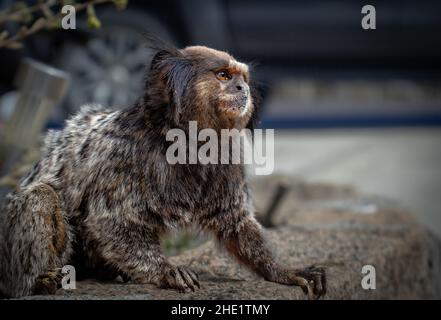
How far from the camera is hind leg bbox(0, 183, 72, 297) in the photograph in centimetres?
341

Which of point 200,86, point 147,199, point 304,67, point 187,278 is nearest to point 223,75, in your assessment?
point 200,86

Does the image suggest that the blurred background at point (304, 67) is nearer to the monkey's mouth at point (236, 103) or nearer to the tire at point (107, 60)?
the tire at point (107, 60)

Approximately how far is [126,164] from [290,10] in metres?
4.53

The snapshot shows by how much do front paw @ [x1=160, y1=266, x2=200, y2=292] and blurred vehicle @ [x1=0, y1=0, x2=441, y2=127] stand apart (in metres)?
2.54

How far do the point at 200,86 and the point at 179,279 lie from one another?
2.60ft

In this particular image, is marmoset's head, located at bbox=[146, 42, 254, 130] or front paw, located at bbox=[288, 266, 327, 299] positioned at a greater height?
marmoset's head, located at bbox=[146, 42, 254, 130]

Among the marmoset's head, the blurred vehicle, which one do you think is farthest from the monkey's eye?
the blurred vehicle

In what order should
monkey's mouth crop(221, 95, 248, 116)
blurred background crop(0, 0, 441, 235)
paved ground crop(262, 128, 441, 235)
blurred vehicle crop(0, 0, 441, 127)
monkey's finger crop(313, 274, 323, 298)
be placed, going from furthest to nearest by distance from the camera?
1. paved ground crop(262, 128, 441, 235)
2. blurred vehicle crop(0, 0, 441, 127)
3. blurred background crop(0, 0, 441, 235)
4. monkey's finger crop(313, 274, 323, 298)
5. monkey's mouth crop(221, 95, 248, 116)

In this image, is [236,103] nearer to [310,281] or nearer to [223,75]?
[223,75]

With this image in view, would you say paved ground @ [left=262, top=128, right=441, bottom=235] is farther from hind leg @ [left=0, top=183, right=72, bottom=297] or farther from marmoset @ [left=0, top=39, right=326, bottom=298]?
hind leg @ [left=0, top=183, right=72, bottom=297]

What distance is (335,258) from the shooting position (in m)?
4.23

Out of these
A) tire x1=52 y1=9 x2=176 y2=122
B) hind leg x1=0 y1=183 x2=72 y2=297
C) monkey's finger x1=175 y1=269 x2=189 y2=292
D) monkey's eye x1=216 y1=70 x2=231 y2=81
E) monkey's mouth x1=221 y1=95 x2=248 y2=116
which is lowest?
monkey's finger x1=175 y1=269 x2=189 y2=292

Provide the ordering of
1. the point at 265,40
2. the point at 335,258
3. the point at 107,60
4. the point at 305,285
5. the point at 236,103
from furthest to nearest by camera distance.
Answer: the point at 265,40 < the point at 107,60 < the point at 335,258 < the point at 305,285 < the point at 236,103
